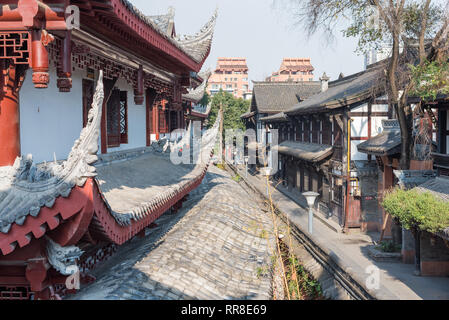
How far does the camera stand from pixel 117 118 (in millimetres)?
10914

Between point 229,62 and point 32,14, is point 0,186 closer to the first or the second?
point 32,14

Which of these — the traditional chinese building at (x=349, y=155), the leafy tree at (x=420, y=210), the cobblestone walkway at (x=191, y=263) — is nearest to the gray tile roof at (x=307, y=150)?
the traditional chinese building at (x=349, y=155)

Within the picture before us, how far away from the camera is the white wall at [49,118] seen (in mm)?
6137

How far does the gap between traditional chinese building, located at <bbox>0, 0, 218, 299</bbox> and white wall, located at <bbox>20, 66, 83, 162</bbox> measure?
0.02m

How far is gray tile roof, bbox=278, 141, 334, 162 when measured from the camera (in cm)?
2377

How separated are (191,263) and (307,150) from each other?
20.4 m

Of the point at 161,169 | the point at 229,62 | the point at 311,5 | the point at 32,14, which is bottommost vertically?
the point at 161,169

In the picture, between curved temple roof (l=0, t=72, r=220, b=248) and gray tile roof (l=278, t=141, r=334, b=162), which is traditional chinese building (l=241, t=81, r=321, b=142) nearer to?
gray tile roof (l=278, t=141, r=334, b=162)

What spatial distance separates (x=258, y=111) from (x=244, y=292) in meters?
36.0

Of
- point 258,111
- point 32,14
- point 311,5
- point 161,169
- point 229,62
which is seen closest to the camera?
point 32,14

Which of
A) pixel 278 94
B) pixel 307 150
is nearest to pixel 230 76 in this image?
pixel 278 94

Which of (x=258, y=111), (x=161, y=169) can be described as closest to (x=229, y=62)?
(x=258, y=111)

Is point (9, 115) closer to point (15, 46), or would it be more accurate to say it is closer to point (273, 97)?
point (15, 46)

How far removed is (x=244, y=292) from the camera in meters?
7.65
